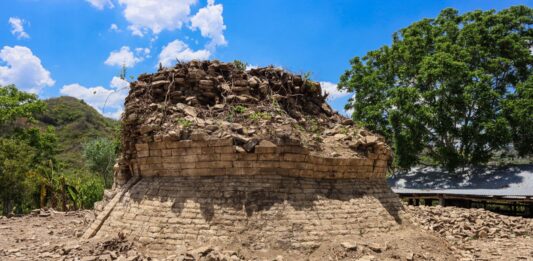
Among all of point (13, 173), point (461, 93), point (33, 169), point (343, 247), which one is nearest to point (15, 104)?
point (33, 169)

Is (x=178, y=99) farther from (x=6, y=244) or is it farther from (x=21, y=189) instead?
(x=21, y=189)

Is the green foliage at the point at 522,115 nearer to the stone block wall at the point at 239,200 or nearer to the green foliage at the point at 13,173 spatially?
the stone block wall at the point at 239,200

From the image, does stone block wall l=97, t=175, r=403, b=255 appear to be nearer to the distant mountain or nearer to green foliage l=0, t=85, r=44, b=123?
green foliage l=0, t=85, r=44, b=123

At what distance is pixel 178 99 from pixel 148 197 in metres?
2.46

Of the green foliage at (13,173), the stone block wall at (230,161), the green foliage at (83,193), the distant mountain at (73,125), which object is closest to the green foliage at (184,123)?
the stone block wall at (230,161)

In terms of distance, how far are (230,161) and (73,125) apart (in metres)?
41.7

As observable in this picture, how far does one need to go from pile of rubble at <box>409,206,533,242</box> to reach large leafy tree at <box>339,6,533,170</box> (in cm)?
771

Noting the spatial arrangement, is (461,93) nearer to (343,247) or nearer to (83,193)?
(343,247)

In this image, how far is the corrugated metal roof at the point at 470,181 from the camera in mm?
17845

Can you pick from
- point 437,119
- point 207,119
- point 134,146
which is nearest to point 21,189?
point 134,146

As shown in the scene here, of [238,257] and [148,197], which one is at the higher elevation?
[148,197]

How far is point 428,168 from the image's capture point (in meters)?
24.7

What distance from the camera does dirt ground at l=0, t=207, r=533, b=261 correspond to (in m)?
7.53

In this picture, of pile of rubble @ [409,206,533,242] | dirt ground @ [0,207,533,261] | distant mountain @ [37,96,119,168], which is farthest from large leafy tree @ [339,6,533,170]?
distant mountain @ [37,96,119,168]
